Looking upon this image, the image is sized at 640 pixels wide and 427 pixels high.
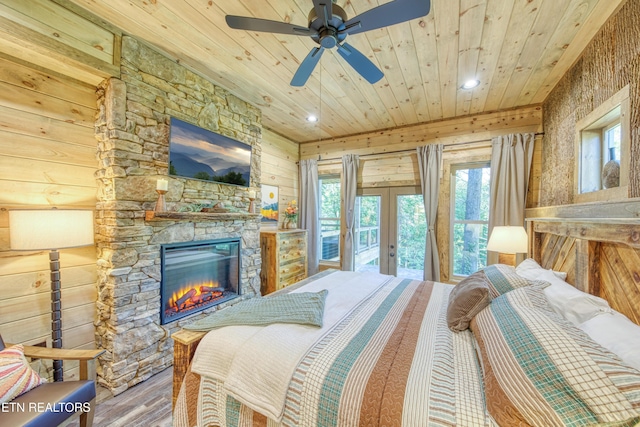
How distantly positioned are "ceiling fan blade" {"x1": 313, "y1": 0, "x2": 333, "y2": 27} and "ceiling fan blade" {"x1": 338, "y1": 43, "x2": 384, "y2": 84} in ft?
0.74

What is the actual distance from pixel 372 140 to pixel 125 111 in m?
3.36

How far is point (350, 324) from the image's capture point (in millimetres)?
1526

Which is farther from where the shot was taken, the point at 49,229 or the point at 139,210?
the point at 139,210

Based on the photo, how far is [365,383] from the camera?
102cm

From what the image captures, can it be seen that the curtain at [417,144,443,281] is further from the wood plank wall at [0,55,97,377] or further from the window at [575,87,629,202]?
the wood plank wall at [0,55,97,377]

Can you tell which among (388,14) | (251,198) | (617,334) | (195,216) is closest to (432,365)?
(617,334)

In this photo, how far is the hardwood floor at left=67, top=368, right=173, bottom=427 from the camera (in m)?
1.71

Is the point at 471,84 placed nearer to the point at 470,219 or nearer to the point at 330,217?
the point at 470,219

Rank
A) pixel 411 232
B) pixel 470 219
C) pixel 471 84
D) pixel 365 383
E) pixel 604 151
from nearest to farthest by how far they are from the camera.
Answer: pixel 365 383
pixel 604 151
pixel 471 84
pixel 470 219
pixel 411 232

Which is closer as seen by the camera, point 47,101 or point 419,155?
point 47,101

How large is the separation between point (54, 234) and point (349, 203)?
Result: 3.44 metres

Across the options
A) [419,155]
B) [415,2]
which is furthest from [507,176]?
[415,2]

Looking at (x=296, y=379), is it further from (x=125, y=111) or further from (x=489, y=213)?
(x=489, y=213)

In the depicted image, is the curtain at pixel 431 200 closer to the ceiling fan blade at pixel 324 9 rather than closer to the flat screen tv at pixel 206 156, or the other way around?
the flat screen tv at pixel 206 156
